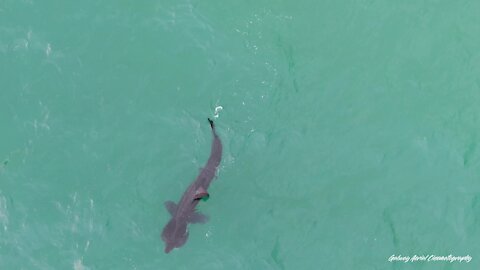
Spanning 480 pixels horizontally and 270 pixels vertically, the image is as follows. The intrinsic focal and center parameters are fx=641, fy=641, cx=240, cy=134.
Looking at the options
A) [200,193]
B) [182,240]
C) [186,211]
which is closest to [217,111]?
[200,193]

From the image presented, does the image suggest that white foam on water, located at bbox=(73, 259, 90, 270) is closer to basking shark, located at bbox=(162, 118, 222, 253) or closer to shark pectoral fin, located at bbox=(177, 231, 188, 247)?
basking shark, located at bbox=(162, 118, 222, 253)

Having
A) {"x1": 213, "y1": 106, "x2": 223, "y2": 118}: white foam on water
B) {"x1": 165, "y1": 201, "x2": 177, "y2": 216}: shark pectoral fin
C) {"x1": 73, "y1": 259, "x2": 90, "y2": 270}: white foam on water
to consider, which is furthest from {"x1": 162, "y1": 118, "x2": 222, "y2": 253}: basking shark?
{"x1": 73, "y1": 259, "x2": 90, "y2": 270}: white foam on water

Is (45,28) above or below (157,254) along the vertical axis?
above

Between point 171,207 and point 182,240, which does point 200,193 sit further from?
point 182,240

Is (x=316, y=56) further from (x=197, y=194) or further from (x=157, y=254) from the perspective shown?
(x=157, y=254)

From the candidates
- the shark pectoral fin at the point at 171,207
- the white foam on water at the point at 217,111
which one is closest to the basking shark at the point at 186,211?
the shark pectoral fin at the point at 171,207

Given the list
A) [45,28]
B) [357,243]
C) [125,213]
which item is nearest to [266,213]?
[357,243]
